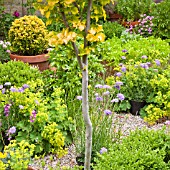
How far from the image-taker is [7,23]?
25.7 ft

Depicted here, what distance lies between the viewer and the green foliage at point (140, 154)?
2670mm

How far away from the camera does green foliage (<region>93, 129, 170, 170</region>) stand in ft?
8.76

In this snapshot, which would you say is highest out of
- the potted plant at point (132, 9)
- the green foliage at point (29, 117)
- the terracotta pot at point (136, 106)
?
the potted plant at point (132, 9)

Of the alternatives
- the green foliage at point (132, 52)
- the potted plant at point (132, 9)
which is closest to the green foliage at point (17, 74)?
the green foliage at point (132, 52)

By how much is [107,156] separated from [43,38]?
349 centimetres

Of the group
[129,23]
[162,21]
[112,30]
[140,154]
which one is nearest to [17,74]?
[140,154]

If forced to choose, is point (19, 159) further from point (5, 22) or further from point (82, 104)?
point (5, 22)

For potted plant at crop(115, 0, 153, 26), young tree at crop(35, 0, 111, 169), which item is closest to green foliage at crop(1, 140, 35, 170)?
young tree at crop(35, 0, 111, 169)

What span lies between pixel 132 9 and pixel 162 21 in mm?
1197

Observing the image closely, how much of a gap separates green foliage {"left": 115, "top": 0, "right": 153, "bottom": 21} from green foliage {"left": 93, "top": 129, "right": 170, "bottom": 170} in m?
5.76

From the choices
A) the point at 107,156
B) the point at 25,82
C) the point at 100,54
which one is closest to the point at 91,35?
the point at 107,156

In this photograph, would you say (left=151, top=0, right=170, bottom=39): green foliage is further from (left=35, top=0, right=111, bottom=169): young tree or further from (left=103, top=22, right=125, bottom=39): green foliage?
(left=35, top=0, right=111, bottom=169): young tree

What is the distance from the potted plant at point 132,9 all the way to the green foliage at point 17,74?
419 centimetres

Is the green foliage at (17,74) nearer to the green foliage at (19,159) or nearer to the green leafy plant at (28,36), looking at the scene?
the green leafy plant at (28,36)
